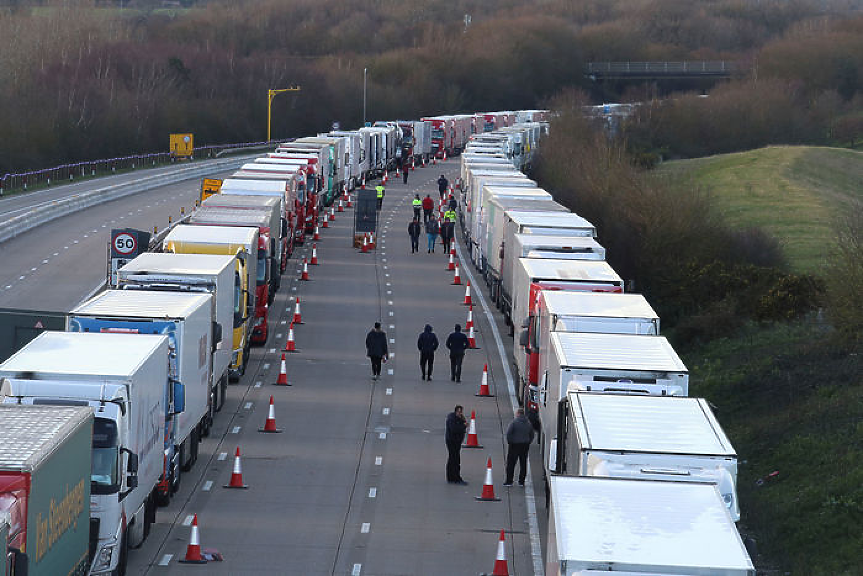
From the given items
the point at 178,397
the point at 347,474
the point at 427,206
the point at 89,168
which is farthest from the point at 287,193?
the point at 89,168

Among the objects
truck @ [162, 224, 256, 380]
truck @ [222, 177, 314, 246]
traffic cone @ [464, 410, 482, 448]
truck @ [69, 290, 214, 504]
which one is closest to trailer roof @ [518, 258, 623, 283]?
traffic cone @ [464, 410, 482, 448]

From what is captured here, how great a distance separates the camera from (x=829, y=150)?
8625 centimetres

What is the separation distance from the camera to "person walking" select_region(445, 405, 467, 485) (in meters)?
20.4

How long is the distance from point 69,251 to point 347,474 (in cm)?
2947

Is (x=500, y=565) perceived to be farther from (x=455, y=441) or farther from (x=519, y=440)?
(x=455, y=441)

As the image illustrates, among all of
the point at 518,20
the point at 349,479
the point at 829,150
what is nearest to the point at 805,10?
the point at 518,20

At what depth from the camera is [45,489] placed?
1171 centimetres

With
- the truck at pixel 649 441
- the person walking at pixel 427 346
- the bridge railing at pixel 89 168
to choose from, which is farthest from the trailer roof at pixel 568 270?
the bridge railing at pixel 89 168

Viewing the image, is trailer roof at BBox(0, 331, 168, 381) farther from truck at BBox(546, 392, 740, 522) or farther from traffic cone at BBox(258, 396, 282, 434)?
traffic cone at BBox(258, 396, 282, 434)

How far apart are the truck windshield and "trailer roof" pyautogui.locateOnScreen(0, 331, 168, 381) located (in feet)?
1.85

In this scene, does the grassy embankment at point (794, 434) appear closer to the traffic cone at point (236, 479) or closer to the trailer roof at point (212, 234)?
the traffic cone at point (236, 479)

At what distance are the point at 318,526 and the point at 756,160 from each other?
219 feet

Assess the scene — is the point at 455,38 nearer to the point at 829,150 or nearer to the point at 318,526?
the point at 829,150

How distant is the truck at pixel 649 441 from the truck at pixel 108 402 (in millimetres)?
4750
